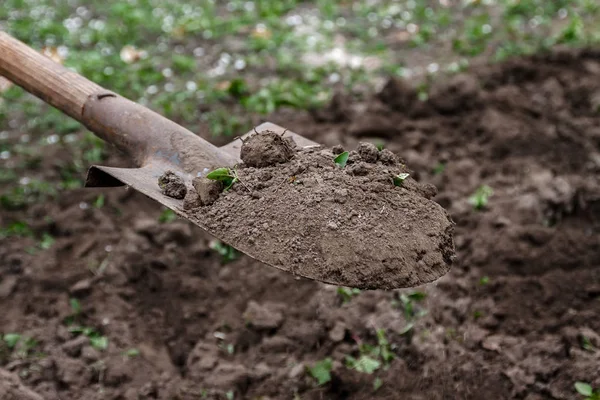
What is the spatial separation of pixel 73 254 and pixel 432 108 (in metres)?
2.52

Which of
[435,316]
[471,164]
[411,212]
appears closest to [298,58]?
[471,164]

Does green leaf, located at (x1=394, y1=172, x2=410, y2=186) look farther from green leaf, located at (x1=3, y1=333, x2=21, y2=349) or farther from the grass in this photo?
the grass

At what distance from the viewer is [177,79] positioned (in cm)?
548

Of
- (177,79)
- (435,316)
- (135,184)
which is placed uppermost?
(135,184)

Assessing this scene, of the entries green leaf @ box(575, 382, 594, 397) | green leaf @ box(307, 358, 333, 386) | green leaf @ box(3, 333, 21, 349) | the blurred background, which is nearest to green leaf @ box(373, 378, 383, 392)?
the blurred background

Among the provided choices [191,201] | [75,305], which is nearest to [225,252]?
[75,305]

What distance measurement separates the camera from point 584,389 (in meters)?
2.80

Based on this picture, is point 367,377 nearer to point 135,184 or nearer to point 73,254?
point 135,184

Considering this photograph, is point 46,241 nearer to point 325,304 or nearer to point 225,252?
point 225,252

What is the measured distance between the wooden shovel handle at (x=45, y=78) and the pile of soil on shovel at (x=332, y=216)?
2.58 feet

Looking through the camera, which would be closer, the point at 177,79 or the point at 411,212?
the point at 411,212

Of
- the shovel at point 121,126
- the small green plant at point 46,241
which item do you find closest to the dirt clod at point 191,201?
the shovel at point 121,126

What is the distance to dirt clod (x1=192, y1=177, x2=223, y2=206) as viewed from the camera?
102 inches

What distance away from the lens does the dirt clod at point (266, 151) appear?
266cm
